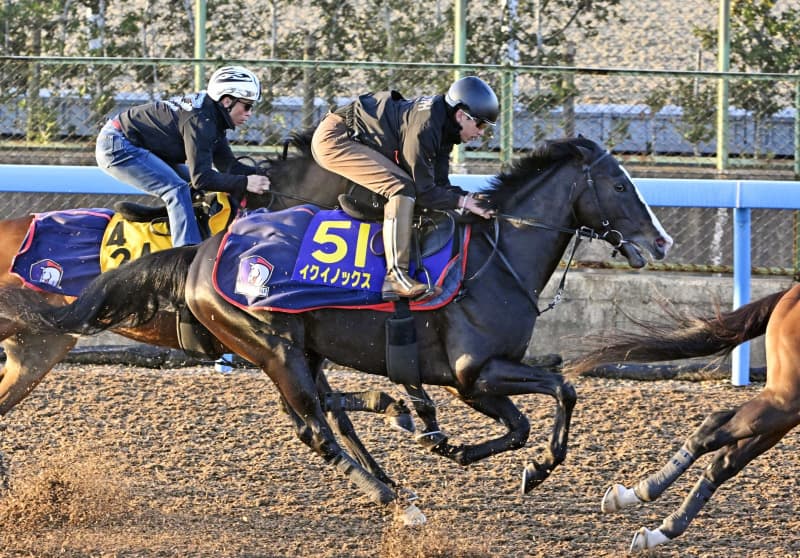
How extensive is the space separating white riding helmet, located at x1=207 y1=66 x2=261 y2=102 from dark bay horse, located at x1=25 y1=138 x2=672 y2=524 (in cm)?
80

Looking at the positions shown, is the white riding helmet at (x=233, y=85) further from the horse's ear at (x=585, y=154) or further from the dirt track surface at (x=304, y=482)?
the dirt track surface at (x=304, y=482)

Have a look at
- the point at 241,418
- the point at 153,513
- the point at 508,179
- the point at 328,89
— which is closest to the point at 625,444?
the point at 508,179

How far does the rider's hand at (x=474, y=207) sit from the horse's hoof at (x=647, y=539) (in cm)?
145

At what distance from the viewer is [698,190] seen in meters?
7.21

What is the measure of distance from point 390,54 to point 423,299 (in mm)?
3604

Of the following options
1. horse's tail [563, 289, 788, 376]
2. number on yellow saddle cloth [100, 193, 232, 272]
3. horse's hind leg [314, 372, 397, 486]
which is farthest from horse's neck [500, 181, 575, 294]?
number on yellow saddle cloth [100, 193, 232, 272]

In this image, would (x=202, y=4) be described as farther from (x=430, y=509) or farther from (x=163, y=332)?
(x=430, y=509)

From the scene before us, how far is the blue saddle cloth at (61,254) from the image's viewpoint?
5473 mm

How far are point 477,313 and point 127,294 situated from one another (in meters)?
1.54

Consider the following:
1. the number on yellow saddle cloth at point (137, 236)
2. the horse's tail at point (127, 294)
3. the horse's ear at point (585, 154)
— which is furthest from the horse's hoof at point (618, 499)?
the number on yellow saddle cloth at point (137, 236)

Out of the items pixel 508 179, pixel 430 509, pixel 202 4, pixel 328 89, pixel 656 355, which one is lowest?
pixel 430 509

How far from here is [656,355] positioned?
5105 mm

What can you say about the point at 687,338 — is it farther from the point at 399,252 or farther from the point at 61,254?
the point at 61,254

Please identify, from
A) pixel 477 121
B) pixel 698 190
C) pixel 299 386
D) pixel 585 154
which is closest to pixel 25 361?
pixel 299 386
